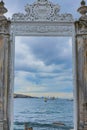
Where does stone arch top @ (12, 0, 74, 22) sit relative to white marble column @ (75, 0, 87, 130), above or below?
above

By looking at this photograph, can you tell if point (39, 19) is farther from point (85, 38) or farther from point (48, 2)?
point (85, 38)

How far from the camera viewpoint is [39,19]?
23.0ft

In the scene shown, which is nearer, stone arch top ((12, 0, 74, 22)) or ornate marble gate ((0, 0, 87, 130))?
ornate marble gate ((0, 0, 87, 130))

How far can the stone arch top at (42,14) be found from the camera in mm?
7012

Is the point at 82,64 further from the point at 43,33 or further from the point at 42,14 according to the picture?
the point at 42,14

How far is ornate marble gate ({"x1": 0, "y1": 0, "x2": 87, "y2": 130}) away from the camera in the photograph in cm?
686

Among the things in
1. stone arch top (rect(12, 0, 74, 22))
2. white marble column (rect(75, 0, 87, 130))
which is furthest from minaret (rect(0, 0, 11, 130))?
white marble column (rect(75, 0, 87, 130))

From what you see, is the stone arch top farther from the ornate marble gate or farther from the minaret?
the minaret

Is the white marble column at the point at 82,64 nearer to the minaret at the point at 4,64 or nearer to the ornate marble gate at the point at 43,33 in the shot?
the ornate marble gate at the point at 43,33

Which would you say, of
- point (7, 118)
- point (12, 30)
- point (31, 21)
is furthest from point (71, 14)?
point (7, 118)

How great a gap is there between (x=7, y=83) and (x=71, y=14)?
2.15 m

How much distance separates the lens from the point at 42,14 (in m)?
7.04

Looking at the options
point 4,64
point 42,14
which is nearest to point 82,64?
point 42,14

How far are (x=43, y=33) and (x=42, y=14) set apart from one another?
17.5 inches
